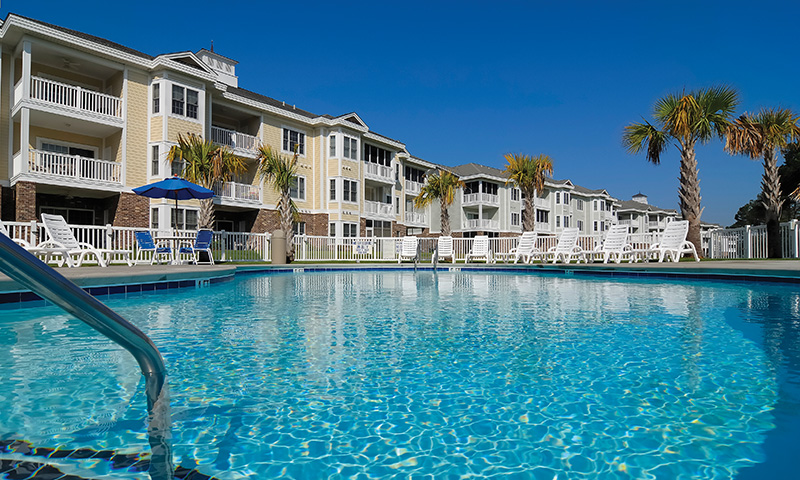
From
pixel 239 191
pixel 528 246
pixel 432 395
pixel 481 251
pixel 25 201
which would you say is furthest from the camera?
pixel 239 191

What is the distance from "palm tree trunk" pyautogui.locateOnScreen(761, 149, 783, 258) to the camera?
16375mm

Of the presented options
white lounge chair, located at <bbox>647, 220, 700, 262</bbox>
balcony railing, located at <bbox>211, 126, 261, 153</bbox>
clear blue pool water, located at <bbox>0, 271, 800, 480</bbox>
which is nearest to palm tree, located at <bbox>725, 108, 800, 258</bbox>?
white lounge chair, located at <bbox>647, 220, 700, 262</bbox>

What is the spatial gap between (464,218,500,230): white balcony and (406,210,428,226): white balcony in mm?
5207

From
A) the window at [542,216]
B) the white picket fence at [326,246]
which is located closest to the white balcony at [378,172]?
the white picket fence at [326,246]

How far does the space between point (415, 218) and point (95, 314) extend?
3483 cm

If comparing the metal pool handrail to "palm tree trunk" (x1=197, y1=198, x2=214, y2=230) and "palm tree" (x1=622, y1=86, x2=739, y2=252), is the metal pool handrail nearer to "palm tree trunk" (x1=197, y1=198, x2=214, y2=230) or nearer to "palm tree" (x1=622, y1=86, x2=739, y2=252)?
"palm tree trunk" (x1=197, y1=198, x2=214, y2=230)

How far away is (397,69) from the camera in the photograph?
3059cm

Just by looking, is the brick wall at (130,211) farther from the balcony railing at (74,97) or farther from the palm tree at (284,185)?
the palm tree at (284,185)

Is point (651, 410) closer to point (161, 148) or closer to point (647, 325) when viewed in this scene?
point (647, 325)

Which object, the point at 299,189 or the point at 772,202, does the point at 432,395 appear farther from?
the point at 299,189

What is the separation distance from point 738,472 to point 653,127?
59.5ft

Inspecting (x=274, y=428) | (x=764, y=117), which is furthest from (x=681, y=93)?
(x=274, y=428)

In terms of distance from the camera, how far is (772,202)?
1680 cm


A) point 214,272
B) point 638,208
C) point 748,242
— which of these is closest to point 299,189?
point 214,272
